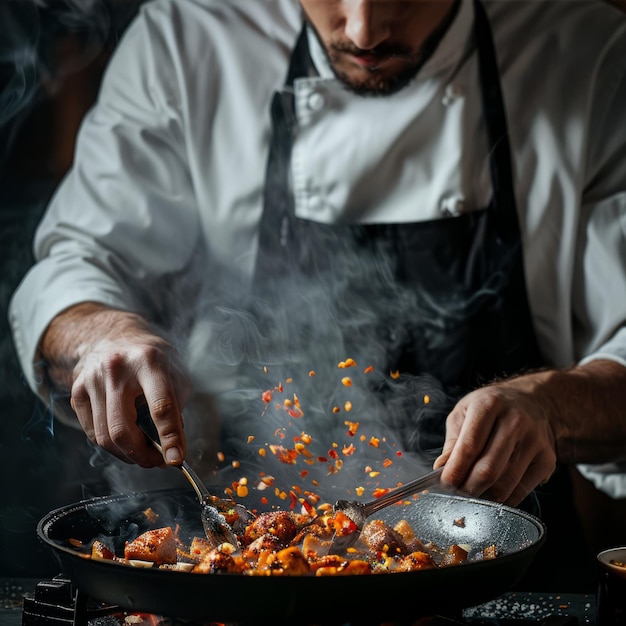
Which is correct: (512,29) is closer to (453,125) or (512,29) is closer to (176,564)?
(453,125)

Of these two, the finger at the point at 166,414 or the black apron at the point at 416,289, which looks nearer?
the finger at the point at 166,414

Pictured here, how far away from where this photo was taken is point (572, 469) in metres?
2.36

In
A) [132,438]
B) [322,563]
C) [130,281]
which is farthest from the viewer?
[130,281]

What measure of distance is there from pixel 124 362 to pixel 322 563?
55 centimetres

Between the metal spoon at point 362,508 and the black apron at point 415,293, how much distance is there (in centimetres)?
66

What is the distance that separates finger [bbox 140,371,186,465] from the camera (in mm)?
1406

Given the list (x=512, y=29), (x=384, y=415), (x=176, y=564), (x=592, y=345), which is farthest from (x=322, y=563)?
(x=512, y=29)

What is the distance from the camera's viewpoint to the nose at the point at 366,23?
1905 millimetres

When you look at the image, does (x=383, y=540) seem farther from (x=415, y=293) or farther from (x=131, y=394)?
(x=415, y=293)

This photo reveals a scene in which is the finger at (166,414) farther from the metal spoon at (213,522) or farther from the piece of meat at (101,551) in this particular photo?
the piece of meat at (101,551)

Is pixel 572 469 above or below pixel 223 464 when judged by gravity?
below

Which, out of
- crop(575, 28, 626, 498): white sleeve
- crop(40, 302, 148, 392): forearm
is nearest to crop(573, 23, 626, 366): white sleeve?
crop(575, 28, 626, 498): white sleeve

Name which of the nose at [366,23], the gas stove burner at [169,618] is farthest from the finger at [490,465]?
the nose at [366,23]

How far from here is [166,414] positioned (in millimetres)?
1434
